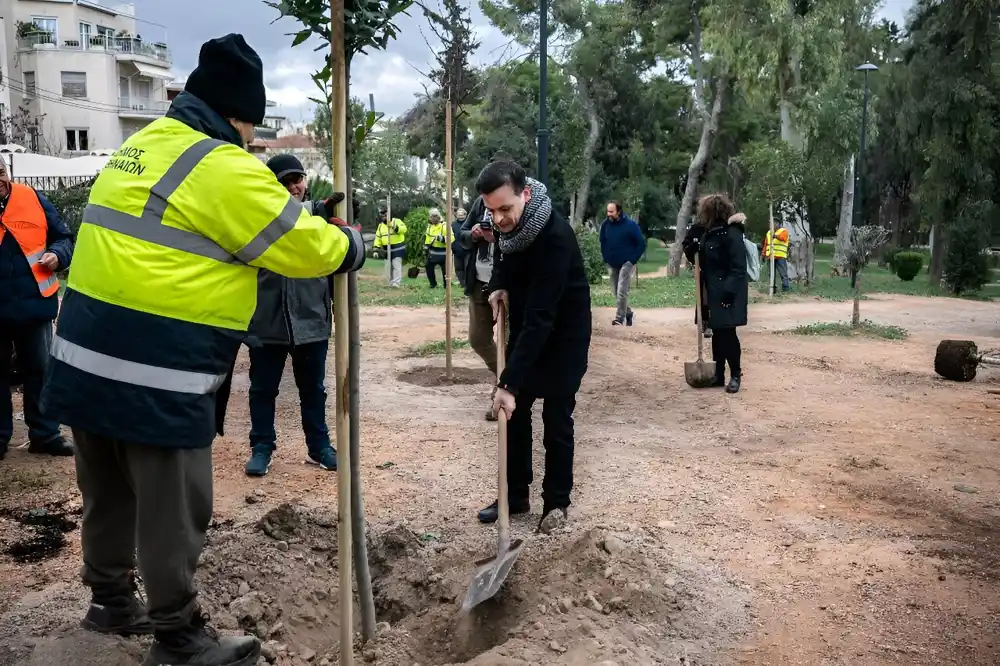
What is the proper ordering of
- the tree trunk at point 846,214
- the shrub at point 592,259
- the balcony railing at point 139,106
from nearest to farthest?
the shrub at point 592,259
the tree trunk at point 846,214
the balcony railing at point 139,106

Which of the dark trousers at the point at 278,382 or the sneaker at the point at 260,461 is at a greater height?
the dark trousers at the point at 278,382

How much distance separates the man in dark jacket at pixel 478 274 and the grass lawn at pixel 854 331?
740 cm

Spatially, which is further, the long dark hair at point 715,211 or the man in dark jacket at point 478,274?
the long dark hair at point 715,211

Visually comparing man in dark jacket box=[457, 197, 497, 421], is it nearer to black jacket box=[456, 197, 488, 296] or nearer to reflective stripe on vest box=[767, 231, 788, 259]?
black jacket box=[456, 197, 488, 296]

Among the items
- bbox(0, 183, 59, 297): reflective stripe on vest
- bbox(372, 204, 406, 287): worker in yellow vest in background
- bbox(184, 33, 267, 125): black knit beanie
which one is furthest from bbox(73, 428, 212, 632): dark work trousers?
bbox(372, 204, 406, 287): worker in yellow vest in background

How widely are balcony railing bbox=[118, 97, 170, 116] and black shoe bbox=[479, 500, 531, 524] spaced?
50.1 m

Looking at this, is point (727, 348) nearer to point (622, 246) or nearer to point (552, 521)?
point (552, 521)

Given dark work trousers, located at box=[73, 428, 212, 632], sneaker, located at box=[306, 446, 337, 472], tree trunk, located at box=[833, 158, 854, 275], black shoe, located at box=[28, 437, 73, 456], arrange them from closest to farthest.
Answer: dark work trousers, located at box=[73, 428, 212, 632], sneaker, located at box=[306, 446, 337, 472], black shoe, located at box=[28, 437, 73, 456], tree trunk, located at box=[833, 158, 854, 275]

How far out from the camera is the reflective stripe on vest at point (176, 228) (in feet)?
8.51

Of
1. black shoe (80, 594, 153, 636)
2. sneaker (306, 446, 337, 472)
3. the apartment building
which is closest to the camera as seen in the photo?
black shoe (80, 594, 153, 636)

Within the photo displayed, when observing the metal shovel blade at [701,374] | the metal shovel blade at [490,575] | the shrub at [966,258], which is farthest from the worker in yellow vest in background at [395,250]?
the metal shovel blade at [490,575]

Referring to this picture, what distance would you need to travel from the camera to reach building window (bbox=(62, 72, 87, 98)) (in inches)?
1890

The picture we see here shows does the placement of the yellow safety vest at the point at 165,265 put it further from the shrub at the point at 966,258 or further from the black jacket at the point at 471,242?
the shrub at the point at 966,258

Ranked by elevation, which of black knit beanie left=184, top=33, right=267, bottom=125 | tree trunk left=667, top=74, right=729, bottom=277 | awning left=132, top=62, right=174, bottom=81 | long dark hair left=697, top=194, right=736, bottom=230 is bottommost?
long dark hair left=697, top=194, right=736, bottom=230
